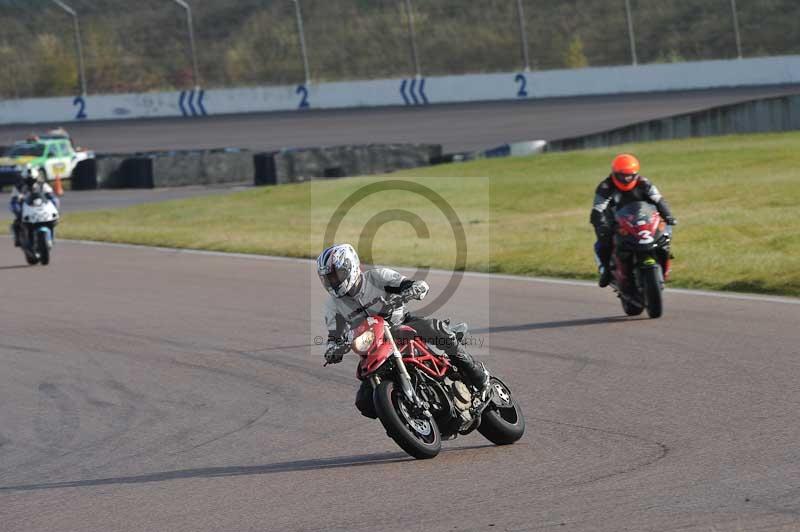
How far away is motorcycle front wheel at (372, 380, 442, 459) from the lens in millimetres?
7223

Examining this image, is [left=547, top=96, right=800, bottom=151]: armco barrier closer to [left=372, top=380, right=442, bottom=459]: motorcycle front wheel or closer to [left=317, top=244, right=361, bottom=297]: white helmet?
[left=372, top=380, right=442, bottom=459]: motorcycle front wheel

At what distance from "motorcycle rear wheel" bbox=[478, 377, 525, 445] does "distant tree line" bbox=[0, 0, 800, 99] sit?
1758 inches

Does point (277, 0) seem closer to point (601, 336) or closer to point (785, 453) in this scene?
point (601, 336)

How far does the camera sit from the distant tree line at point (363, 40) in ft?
181

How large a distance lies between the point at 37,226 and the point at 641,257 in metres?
11.7

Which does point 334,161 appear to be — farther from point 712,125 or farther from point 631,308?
point 631,308

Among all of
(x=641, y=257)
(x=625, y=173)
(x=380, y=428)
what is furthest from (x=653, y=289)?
(x=380, y=428)

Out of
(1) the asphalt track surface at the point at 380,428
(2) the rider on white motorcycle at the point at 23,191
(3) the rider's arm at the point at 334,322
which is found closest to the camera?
(1) the asphalt track surface at the point at 380,428

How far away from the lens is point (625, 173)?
42.9 ft

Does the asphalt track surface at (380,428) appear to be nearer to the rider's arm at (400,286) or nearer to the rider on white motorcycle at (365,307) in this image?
the rider on white motorcycle at (365,307)

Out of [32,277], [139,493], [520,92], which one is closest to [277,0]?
[520,92]

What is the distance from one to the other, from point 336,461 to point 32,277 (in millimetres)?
13134

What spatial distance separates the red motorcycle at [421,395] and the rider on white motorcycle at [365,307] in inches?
2.2

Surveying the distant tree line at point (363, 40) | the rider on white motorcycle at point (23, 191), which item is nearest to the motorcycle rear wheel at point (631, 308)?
the rider on white motorcycle at point (23, 191)
